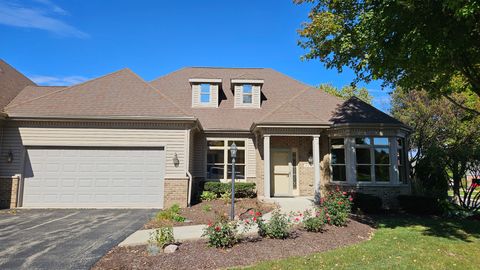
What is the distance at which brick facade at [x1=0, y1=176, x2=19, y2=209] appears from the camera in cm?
1123

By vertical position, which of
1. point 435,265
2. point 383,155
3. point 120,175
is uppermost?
point 383,155

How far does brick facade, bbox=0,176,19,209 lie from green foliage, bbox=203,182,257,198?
7615mm

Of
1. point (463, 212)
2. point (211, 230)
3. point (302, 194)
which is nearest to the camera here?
point (211, 230)

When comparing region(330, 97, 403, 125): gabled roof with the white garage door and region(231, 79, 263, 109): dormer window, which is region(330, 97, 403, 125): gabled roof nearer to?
region(231, 79, 263, 109): dormer window

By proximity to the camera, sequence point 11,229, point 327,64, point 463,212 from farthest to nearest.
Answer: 1. point 327,64
2. point 463,212
3. point 11,229

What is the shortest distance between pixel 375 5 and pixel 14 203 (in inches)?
577

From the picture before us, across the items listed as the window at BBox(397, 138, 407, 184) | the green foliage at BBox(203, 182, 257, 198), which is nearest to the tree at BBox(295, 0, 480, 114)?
the window at BBox(397, 138, 407, 184)

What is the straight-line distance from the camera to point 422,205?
10.8m

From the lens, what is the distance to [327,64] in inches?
451

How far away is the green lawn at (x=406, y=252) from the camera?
208 inches

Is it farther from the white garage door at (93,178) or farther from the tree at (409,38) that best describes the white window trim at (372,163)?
the white garage door at (93,178)

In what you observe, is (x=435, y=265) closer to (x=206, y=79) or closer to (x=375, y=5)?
(x=375, y=5)

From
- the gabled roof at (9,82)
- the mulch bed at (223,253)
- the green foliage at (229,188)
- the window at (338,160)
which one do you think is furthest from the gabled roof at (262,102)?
the gabled roof at (9,82)

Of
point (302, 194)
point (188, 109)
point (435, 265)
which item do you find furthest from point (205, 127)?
point (435, 265)
